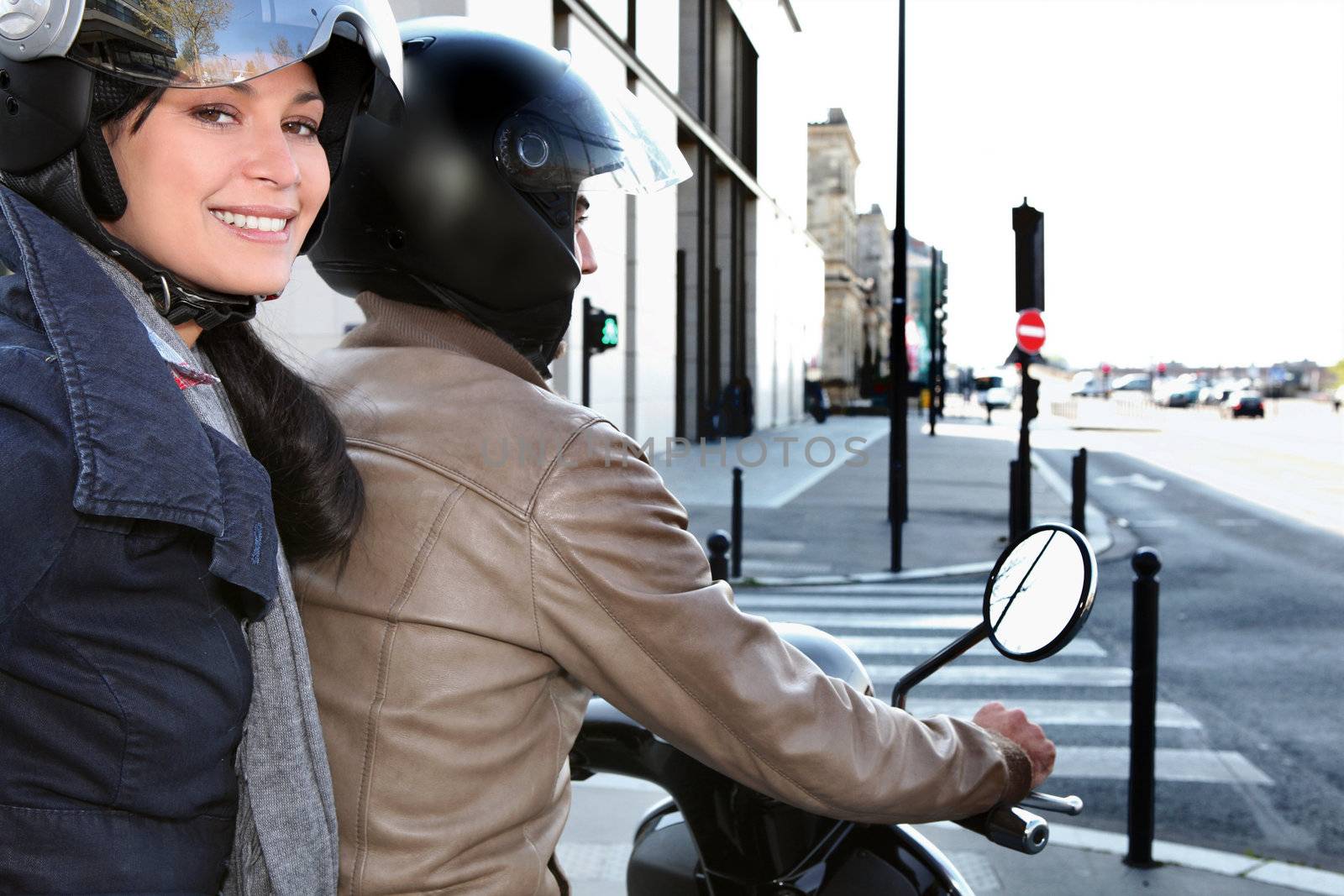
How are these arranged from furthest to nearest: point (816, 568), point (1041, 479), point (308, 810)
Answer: point (1041, 479)
point (816, 568)
point (308, 810)

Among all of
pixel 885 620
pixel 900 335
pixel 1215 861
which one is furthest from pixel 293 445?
pixel 900 335

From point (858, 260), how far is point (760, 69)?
5449 centimetres

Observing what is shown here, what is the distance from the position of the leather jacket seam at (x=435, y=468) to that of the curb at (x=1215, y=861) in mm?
2842

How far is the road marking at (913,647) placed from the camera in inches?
297

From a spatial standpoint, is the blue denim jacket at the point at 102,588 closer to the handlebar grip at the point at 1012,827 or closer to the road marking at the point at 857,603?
the handlebar grip at the point at 1012,827

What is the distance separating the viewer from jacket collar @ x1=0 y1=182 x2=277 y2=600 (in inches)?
42.3

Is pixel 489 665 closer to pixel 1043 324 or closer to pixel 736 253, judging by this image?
pixel 1043 324

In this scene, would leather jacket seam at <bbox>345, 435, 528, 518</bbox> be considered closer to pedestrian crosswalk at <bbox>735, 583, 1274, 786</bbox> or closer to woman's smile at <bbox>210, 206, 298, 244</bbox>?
woman's smile at <bbox>210, 206, 298, 244</bbox>

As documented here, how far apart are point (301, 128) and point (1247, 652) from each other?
7439 mm

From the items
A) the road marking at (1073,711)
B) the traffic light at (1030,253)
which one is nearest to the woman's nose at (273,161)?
the road marking at (1073,711)

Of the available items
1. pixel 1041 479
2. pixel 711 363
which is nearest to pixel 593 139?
pixel 1041 479

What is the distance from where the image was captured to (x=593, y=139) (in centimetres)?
210

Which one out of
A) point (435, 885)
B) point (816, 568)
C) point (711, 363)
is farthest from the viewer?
point (711, 363)

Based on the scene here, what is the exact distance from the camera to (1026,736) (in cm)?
174
